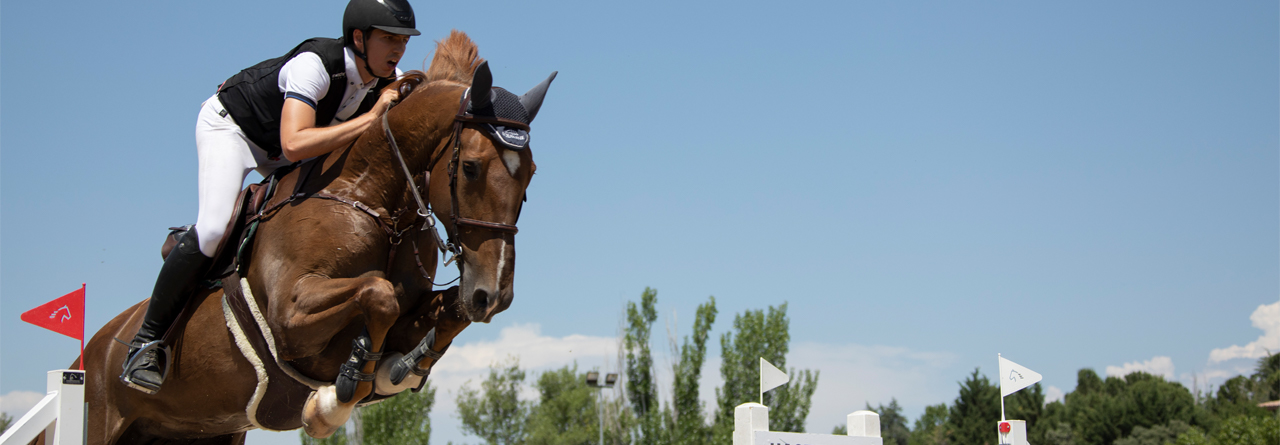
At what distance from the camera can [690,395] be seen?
65.8ft

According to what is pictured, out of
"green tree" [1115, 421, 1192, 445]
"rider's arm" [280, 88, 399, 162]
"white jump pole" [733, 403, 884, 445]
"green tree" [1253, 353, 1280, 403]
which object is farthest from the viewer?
"green tree" [1253, 353, 1280, 403]

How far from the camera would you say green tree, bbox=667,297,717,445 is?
1948 centimetres

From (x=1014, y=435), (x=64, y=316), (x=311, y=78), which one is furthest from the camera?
(x=1014, y=435)

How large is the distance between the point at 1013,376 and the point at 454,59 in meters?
5.05

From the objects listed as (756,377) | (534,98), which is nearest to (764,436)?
(534,98)

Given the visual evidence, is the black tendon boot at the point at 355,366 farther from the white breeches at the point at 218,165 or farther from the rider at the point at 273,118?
the white breeches at the point at 218,165

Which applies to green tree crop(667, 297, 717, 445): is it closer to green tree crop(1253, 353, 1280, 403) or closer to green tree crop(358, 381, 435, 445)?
green tree crop(358, 381, 435, 445)

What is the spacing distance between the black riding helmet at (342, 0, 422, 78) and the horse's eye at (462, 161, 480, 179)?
723mm

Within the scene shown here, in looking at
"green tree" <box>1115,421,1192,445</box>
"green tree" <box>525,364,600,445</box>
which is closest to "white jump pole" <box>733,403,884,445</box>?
"green tree" <box>525,364,600,445</box>

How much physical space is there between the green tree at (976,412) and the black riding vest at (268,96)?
34.7 metres

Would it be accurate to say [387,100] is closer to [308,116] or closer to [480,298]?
[308,116]

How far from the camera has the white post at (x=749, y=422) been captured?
541 cm

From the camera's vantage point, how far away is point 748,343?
67.5 ft

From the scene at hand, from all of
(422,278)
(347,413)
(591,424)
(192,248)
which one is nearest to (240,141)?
(192,248)
